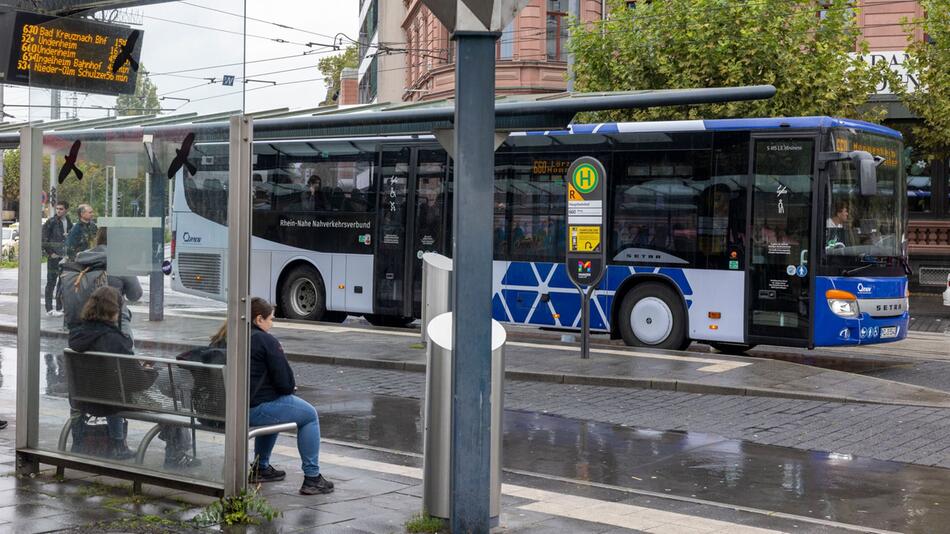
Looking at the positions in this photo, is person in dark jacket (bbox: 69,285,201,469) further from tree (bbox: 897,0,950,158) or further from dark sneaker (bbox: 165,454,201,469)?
tree (bbox: 897,0,950,158)

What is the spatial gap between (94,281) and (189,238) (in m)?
0.82

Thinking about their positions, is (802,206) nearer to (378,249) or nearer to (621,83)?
(378,249)

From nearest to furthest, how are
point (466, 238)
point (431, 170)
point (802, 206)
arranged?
point (466, 238)
point (802, 206)
point (431, 170)

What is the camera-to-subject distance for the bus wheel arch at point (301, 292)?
1994 cm

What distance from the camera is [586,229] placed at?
14.3 metres

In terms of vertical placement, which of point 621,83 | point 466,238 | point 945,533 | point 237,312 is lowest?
point 945,533

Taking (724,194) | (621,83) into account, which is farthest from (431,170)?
(621,83)

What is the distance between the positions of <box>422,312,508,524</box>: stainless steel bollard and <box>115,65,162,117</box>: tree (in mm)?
2157

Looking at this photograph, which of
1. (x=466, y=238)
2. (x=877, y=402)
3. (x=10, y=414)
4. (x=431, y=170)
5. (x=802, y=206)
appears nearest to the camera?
(x=466, y=238)

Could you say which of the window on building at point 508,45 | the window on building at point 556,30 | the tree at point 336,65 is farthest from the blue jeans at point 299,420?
the tree at point 336,65

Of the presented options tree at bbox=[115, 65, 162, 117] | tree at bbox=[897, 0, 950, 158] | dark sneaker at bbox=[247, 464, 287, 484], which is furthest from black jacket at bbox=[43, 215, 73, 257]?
tree at bbox=[897, 0, 950, 158]

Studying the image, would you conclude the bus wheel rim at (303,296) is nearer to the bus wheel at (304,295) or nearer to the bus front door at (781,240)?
the bus wheel at (304,295)

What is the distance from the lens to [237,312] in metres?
6.30

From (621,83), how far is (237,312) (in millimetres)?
22574
